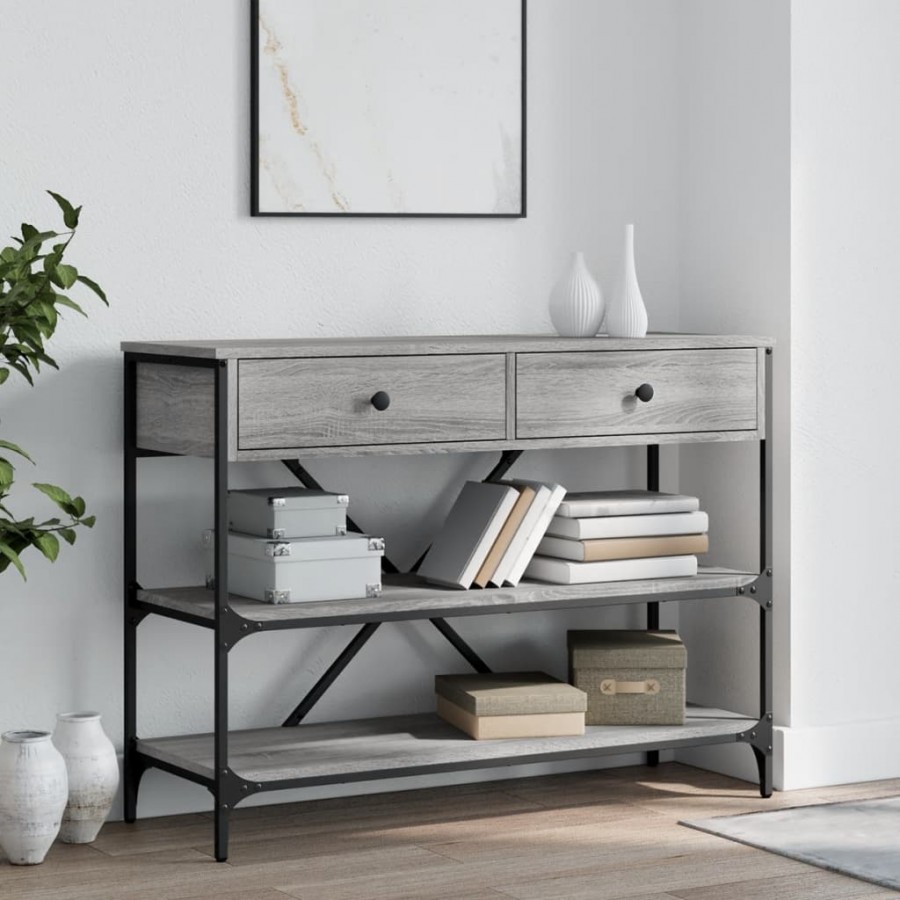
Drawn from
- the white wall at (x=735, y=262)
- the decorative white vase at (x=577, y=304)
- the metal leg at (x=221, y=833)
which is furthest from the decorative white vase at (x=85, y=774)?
the white wall at (x=735, y=262)

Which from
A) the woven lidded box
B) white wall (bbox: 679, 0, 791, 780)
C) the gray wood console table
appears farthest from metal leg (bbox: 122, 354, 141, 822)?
white wall (bbox: 679, 0, 791, 780)

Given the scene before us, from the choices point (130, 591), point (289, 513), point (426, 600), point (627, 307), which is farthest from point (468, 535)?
point (130, 591)

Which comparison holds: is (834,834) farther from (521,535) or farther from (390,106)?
(390,106)

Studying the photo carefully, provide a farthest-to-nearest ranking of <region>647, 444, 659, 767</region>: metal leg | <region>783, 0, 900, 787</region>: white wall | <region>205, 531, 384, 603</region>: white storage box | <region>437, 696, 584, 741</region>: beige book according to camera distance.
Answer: <region>647, 444, 659, 767</region>: metal leg < <region>783, 0, 900, 787</region>: white wall < <region>437, 696, 584, 741</region>: beige book < <region>205, 531, 384, 603</region>: white storage box

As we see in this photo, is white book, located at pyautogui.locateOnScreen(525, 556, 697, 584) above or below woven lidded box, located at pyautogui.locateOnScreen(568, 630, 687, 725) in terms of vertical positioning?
above

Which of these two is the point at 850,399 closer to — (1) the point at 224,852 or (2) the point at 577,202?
(2) the point at 577,202

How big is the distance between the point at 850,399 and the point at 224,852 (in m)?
1.68

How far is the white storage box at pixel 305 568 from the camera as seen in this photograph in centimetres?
330

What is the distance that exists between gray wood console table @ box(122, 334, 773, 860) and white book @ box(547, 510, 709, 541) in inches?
4.1

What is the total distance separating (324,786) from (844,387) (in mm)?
1422

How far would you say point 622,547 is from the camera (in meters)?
3.67

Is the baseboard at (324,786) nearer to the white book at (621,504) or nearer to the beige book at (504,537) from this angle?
the beige book at (504,537)

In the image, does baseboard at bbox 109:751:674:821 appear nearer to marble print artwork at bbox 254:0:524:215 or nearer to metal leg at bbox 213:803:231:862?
metal leg at bbox 213:803:231:862

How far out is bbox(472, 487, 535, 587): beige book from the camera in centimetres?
356
